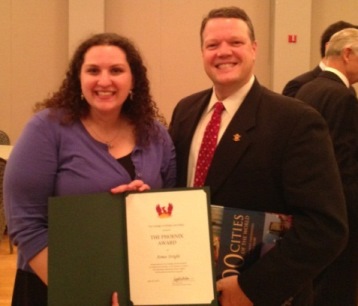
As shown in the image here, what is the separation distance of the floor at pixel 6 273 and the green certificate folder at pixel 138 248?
2.44 meters

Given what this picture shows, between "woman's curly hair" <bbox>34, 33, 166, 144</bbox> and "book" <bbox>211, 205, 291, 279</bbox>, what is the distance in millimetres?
526

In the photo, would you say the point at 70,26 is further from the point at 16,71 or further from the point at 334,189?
the point at 334,189

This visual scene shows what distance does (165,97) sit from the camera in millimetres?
6777

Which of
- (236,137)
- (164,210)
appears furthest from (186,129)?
(164,210)

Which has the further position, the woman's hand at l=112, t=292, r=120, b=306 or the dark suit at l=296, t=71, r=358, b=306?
the dark suit at l=296, t=71, r=358, b=306

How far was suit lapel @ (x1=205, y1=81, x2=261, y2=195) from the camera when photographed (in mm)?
1788

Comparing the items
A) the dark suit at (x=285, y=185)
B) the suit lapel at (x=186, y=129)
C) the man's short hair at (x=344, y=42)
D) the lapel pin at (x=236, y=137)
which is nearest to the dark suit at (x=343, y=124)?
the man's short hair at (x=344, y=42)

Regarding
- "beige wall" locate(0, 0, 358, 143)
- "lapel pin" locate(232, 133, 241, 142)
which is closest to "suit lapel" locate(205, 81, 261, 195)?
"lapel pin" locate(232, 133, 241, 142)

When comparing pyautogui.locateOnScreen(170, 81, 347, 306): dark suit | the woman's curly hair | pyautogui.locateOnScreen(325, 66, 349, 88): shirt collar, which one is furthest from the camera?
pyautogui.locateOnScreen(325, 66, 349, 88): shirt collar

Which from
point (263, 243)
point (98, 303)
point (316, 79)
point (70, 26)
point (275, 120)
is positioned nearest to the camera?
point (98, 303)

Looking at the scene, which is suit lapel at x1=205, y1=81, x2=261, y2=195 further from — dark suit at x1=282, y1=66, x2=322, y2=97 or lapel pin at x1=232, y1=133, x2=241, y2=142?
dark suit at x1=282, y1=66, x2=322, y2=97

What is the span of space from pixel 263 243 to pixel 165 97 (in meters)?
5.26

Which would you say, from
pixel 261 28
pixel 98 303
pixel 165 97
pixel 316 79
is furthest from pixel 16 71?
pixel 98 303

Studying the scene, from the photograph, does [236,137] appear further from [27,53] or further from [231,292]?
[27,53]
